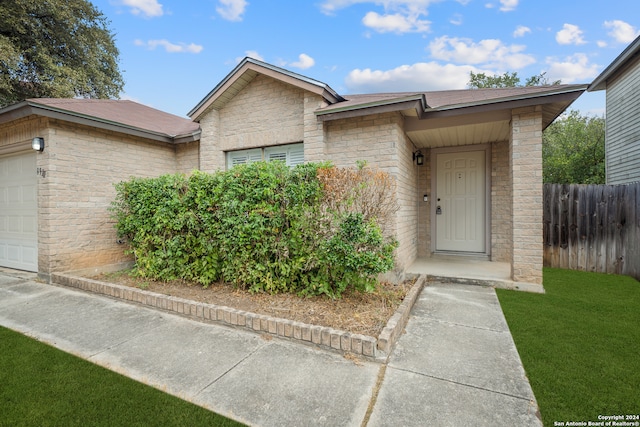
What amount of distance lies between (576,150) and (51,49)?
95.0 ft

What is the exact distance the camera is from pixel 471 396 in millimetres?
2094

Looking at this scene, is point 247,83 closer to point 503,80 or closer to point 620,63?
point 620,63

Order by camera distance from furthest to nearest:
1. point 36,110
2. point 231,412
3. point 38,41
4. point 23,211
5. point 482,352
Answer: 1. point 38,41
2. point 23,211
3. point 36,110
4. point 482,352
5. point 231,412

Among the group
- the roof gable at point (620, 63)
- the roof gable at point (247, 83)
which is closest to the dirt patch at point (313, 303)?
the roof gable at point (247, 83)

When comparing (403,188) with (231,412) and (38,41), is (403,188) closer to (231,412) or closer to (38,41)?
(231,412)

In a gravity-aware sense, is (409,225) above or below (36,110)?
below

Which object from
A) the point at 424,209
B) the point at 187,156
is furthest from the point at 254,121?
the point at 424,209

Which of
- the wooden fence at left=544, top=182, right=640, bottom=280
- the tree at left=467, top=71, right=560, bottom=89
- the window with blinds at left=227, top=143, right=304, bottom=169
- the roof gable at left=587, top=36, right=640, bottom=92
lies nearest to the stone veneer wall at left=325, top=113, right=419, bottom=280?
the window with blinds at left=227, top=143, right=304, bottom=169

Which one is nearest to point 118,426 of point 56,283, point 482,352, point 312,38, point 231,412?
point 231,412

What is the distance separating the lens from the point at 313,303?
374cm

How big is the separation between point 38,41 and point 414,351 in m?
18.4

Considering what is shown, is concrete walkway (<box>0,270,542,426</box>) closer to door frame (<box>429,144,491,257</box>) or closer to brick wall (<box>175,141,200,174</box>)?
door frame (<box>429,144,491,257</box>)

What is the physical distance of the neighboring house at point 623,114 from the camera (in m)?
7.77

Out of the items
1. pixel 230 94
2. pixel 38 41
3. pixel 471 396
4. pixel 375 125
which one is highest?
pixel 38 41
